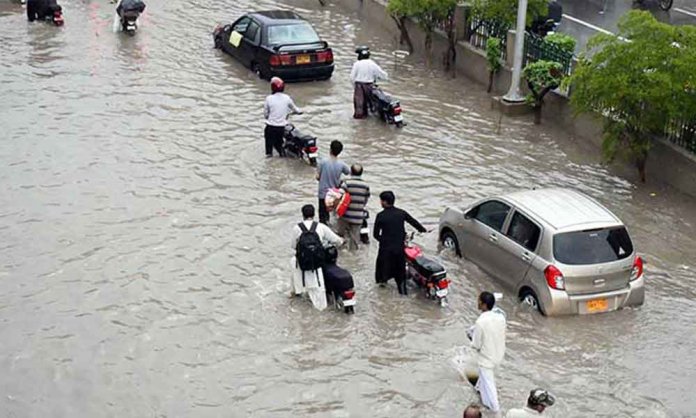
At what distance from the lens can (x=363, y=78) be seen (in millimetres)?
20516

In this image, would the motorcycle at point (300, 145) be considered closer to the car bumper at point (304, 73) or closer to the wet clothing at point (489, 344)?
the car bumper at point (304, 73)

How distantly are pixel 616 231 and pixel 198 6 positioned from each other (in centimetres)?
2279

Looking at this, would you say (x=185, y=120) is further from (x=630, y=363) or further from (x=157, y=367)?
(x=630, y=363)

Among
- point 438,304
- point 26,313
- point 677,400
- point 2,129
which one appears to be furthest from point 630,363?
point 2,129

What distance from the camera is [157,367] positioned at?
11.2m

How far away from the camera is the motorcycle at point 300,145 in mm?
17844

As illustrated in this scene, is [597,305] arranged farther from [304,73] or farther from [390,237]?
[304,73]

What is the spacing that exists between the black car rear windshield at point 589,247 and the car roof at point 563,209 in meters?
0.11

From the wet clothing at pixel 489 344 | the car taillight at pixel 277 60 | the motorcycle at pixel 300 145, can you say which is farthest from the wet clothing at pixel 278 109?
the wet clothing at pixel 489 344

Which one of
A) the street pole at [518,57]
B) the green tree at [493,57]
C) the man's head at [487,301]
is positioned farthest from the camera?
the green tree at [493,57]

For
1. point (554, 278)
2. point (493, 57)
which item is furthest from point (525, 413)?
point (493, 57)

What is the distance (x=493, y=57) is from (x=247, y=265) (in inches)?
426

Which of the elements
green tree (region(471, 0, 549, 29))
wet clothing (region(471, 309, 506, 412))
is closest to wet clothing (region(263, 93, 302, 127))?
green tree (region(471, 0, 549, 29))

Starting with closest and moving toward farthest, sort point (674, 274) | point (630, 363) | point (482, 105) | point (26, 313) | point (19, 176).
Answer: point (630, 363) → point (26, 313) → point (674, 274) → point (19, 176) → point (482, 105)
